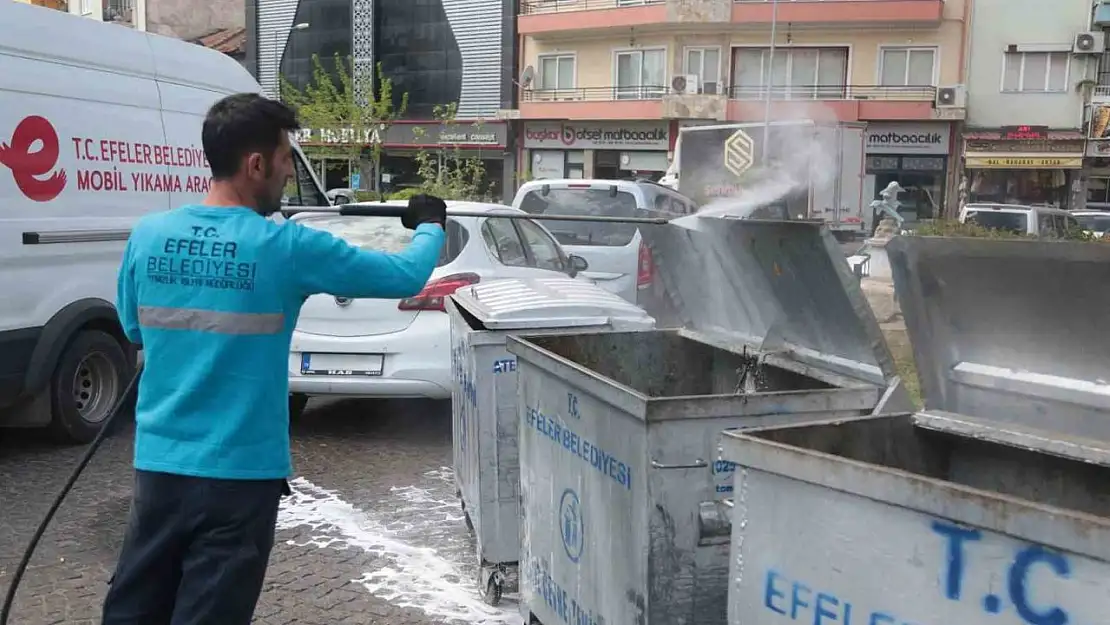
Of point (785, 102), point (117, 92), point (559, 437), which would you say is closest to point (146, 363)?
point (559, 437)

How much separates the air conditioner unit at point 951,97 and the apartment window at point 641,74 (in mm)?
8484

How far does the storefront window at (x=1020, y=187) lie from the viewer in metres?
31.6

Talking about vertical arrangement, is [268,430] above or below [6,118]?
below

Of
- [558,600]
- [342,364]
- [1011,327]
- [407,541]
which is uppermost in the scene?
[1011,327]

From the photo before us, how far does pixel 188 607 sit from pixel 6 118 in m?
4.34

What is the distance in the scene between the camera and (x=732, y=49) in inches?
1308

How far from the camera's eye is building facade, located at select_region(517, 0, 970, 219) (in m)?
31.8

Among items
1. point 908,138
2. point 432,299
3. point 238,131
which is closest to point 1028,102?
point 908,138

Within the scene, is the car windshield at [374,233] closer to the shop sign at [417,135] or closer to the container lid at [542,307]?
the container lid at [542,307]

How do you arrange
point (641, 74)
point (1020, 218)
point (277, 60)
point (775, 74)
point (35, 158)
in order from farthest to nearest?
point (277, 60)
point (641, 74)
point (775, 74)
point (1020, 218)
point (35, 158)

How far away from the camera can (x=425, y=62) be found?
1518 inches

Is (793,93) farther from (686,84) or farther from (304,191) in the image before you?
(304,191)

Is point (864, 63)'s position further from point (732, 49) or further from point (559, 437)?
point (559, 437)

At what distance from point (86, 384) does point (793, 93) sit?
2917cm
